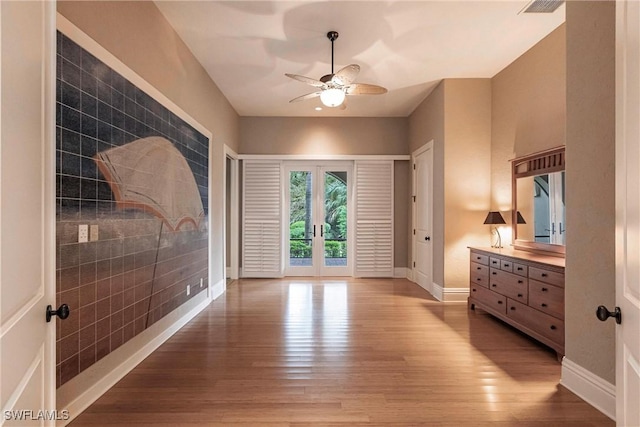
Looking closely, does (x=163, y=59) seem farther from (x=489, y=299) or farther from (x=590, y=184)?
(x=489, y=299)

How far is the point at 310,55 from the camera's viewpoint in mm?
3840

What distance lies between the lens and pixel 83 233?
6.77ft

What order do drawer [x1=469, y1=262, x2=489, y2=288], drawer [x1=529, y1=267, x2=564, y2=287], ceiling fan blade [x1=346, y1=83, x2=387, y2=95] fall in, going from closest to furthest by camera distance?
drawer [x1=529, y1=267, x2=564, y2=287] < ceiling fan blade [x1=346, y1=83, x2=387, y2=95] < drawer [x1=469, y1=262, x2=489, y2=288]

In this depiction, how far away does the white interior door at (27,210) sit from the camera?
94 cm

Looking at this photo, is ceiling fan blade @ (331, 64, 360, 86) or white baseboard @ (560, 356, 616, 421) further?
ceiling fan blade @ (331, 64, 360, 86)

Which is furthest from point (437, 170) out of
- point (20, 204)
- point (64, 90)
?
point (20, 204)

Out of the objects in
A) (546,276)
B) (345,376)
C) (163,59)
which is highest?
(163,59)

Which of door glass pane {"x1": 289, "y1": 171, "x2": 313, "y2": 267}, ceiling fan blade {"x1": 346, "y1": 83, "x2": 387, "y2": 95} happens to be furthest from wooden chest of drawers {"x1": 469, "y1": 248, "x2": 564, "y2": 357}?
door glass pane {"x1": 289, "y1": 171, "x2": 313, "y2": 267}

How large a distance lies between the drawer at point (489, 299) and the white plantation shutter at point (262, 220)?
3426mm

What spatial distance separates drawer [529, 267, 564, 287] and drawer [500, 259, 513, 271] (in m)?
0.31

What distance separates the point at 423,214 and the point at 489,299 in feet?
6.48

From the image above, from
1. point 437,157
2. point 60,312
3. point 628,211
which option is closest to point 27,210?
point 60,312

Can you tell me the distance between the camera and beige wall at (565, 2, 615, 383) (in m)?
2.05

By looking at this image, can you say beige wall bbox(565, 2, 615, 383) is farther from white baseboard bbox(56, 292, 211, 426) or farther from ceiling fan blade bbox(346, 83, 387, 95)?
white baseboard bbox(56, 292, 211, 426)
